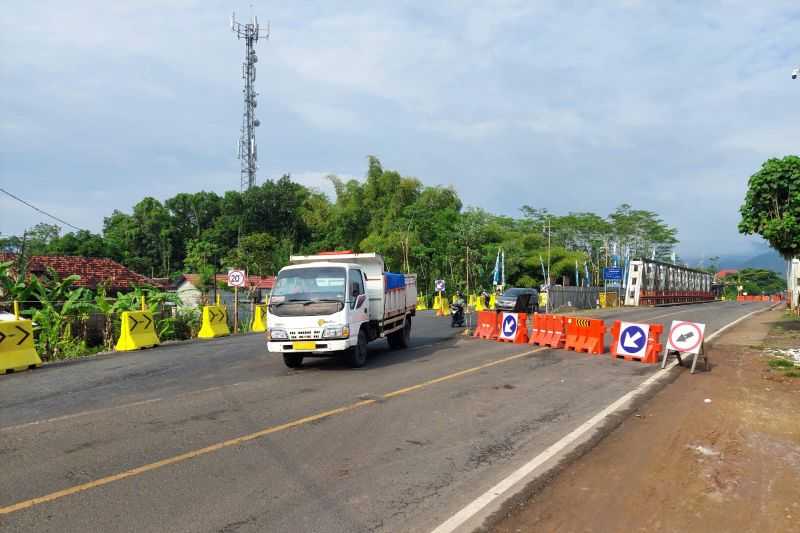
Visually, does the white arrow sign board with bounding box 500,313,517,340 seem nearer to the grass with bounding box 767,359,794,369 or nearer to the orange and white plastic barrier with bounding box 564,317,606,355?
the orange and white plastic barrier with bounding box 564,317,606,355

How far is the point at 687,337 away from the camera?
43.9 ft

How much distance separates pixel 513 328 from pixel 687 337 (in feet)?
19.9

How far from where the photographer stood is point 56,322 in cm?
1773

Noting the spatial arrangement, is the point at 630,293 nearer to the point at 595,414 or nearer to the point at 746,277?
the point at 595,414

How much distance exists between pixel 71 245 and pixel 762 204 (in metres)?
60.5

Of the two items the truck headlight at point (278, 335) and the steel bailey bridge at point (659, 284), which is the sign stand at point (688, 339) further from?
the steel bailey bridge at point (659, 284)

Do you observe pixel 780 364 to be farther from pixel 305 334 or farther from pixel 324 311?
pixel 305 334

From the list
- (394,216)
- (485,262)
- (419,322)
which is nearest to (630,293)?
(485,262)

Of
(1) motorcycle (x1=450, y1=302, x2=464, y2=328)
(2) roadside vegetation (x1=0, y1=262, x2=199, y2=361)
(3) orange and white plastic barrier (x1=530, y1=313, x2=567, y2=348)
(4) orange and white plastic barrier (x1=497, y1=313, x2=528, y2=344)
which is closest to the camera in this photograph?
(3) orange and white plastic barrier (x1=530, y1=313, x2=567, y2=348)

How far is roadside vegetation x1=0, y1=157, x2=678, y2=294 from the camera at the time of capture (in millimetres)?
54219

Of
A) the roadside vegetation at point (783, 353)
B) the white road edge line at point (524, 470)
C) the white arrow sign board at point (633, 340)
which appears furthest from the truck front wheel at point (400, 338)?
the roadside vegetation at point (783, 353)

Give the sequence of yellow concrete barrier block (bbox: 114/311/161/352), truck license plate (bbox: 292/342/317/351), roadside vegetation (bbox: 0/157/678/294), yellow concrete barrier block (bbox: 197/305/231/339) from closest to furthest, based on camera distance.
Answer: truck license plate (bbox: 292/342/317/351)
yellow concrete barrier block (bbox: 114/311/161/352)
yellow concrete barrier block (bbox: 197/305/231/339)
roadside vegetation (bbox: 0/157/678/294)

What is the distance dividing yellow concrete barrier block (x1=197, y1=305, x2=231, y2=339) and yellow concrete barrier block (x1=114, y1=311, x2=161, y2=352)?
10.3ft

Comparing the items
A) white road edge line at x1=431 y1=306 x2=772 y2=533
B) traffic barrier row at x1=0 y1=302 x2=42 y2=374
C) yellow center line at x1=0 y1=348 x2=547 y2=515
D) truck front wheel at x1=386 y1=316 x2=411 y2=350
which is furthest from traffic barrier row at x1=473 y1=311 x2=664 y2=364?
traffic barrier row at x1=0 y1=302 x2=42 y2=374
